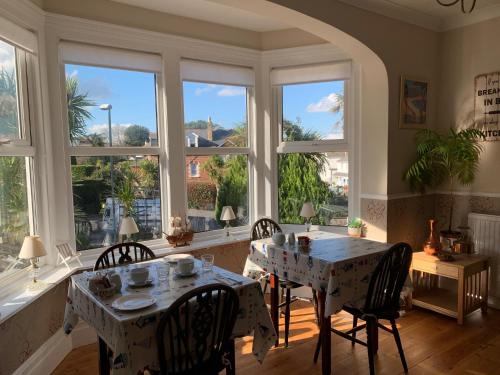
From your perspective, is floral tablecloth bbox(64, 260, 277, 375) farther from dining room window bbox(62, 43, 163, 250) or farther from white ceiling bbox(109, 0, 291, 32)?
white ceiling bbox(109, 0, 291, 32)

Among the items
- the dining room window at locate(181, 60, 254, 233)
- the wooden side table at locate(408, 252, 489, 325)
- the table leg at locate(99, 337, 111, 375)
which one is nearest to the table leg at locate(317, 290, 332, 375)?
the table leg at locate(99, 337, 111, 375)

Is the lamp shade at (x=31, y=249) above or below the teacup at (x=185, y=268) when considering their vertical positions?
above

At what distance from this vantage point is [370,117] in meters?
3.97

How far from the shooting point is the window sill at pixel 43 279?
2535 millimetres

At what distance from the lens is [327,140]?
429cm

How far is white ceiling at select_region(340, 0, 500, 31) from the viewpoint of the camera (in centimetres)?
360

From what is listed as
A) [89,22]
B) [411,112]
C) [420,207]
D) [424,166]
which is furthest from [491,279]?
[89,22]

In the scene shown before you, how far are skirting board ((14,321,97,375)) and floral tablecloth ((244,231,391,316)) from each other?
1.41 metres

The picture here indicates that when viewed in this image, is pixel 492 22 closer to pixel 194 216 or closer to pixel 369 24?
pixel 369 24

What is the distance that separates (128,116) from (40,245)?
1.44m

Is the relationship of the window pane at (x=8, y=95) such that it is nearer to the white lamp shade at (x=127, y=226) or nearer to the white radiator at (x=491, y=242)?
the white lamp shade at (x=127, y=226)

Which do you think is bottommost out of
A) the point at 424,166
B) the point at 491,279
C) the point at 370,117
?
the point at 491,279

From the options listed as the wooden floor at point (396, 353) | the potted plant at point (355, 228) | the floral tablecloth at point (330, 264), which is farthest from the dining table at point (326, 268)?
the potted plant at point (355, 228)

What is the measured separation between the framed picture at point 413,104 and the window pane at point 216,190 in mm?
1698
